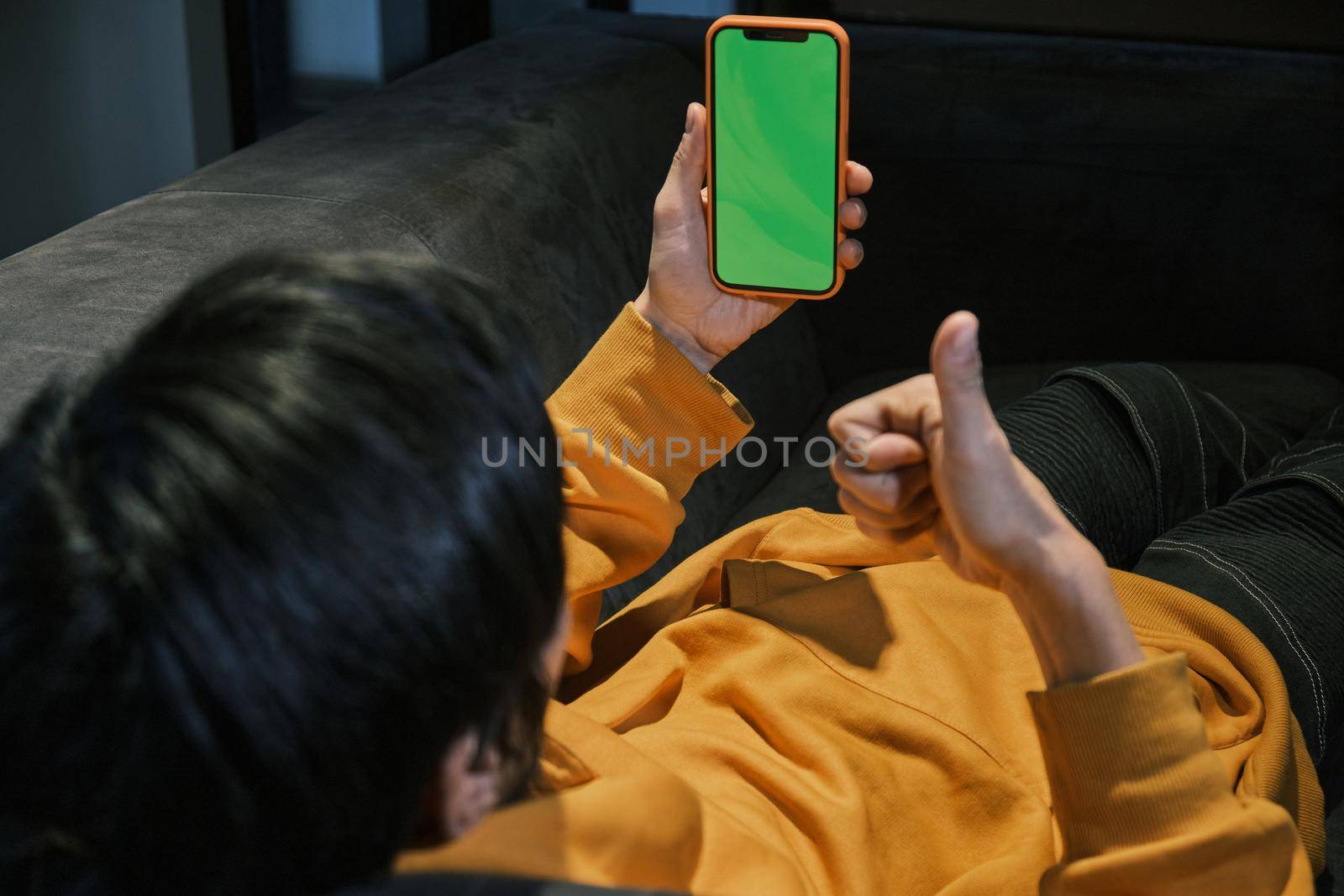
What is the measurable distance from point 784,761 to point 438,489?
1.42ft

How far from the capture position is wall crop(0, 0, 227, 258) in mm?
1802

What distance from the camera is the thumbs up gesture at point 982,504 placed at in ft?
2.02

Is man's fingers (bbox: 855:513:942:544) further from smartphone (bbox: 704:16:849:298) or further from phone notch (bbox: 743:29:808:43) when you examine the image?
phone notch (bbox: 743:29:808:43)

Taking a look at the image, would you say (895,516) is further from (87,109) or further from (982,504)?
(87,109)

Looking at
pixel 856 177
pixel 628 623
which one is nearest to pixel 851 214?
pixel 856 177

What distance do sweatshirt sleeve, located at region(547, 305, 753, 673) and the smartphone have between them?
0.28 ft

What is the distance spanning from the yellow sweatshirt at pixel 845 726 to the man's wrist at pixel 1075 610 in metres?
0.02

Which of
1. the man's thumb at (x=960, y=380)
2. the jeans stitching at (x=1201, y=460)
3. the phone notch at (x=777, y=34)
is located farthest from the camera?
the jeans stitching at (x=1201, y=460)

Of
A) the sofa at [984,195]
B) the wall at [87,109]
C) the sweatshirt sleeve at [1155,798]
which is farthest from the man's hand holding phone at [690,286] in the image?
the wall at [87,109]

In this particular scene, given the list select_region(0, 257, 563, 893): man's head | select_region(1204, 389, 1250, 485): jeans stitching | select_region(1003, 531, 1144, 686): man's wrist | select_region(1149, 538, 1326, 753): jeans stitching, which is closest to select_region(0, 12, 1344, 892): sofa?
select_region(1204, 389, 1250, 485): jeans stitching

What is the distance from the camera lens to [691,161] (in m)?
0.91

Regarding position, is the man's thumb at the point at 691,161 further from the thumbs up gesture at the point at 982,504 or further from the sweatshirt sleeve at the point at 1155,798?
the sweatshirt sleeve at the point at 1155,798

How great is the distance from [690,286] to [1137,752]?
454 mm

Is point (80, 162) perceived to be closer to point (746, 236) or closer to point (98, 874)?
point (746, 236)
